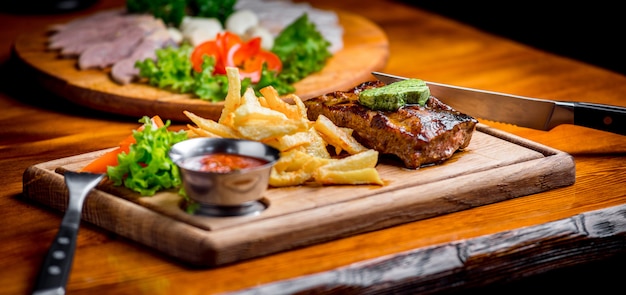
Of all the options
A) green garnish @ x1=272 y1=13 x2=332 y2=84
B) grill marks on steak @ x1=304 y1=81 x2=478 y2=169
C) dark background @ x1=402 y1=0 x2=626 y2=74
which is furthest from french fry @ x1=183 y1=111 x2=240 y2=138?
dark background @ x1=402 y1=0 x2=626 y2=74

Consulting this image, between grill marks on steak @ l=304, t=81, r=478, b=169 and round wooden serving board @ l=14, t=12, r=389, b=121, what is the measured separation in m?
0.98

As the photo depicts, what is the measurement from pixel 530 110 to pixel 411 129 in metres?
0.71

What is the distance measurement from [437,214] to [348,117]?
1.79 ft

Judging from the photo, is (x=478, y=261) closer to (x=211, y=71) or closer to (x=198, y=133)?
(x=198, y=133)

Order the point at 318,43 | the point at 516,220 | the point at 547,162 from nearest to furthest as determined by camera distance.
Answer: the point at 516,220, the point at 547,162, the point at 318,43

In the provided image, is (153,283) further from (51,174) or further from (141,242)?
(51,174)

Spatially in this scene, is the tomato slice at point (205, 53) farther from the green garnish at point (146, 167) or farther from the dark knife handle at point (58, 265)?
the dark knife handle at point (58, 265)

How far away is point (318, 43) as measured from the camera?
4.67m

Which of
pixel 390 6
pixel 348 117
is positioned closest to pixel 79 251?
pixel 348 117

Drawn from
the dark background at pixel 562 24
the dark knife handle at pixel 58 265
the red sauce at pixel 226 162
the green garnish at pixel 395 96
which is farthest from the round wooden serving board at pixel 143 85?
the dark background at pixel 562 24

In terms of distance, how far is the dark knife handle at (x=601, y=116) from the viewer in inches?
134

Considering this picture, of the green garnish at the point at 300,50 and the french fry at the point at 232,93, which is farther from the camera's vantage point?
the green garnish at the point at 300,50

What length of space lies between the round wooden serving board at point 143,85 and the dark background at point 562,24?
2.04 meters

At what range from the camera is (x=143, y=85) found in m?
4.27
